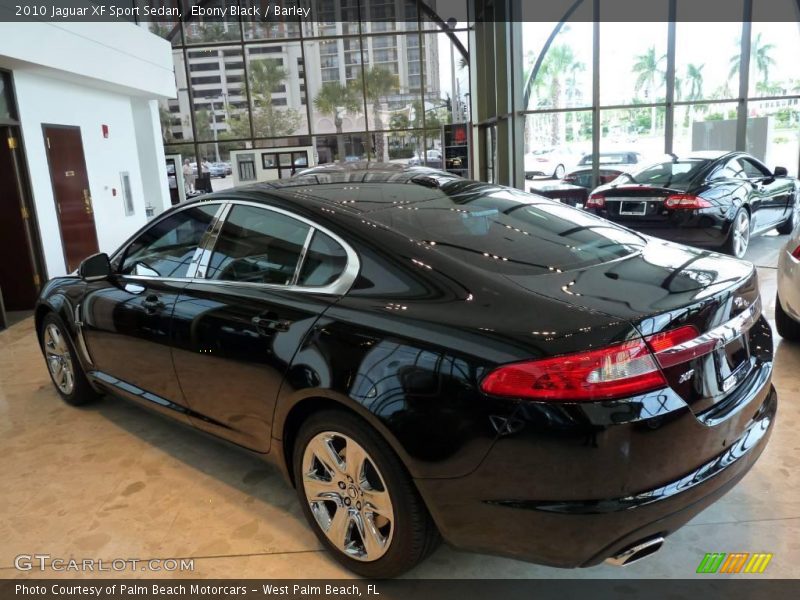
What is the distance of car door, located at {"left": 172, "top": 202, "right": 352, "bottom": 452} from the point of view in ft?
7.41

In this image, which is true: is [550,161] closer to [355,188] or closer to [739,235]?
[739,235]

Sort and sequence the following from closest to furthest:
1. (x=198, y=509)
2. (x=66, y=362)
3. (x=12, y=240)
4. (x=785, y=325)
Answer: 1. (x=198, y=509)
2. (x=66, y=362)
3. (x=785, y=325)
4. (x=12, y=240)

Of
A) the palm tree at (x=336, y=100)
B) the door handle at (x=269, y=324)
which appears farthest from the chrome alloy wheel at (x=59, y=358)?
the palm tree at (x=336, y=100)

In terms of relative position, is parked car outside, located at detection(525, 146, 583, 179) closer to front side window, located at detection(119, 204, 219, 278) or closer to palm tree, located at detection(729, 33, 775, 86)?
palm tree, located at detection(729, 33, 775, 86)

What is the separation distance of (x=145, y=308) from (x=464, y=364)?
1832mm

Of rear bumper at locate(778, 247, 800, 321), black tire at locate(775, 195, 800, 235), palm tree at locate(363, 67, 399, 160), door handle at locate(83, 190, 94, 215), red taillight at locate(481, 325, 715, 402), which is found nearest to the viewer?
red taillight at locate(481, 325, 715, 402)

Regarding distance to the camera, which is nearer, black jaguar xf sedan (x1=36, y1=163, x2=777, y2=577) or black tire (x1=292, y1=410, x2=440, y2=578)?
black jaguar xf sedan (x1=36, y1=163, x2=777, y2=577)

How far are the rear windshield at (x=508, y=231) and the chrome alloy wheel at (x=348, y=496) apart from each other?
2.47 ft

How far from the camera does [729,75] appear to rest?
42.2 ft

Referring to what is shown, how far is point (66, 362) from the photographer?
12.6 ft

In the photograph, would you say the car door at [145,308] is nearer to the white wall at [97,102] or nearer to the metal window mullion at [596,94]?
the white wall at [97,102]

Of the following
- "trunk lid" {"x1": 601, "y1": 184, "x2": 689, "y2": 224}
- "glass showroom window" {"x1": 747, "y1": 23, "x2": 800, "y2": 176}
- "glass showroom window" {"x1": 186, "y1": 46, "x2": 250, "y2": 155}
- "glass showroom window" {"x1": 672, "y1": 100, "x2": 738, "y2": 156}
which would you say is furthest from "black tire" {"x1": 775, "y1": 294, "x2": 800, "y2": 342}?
"glass showroom window" {"x1": 186, "y1": 46, "x2": 250, "y2": 155}

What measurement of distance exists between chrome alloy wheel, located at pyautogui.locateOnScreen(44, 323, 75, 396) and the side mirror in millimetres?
636

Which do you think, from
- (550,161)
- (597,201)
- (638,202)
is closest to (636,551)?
(638,202)
